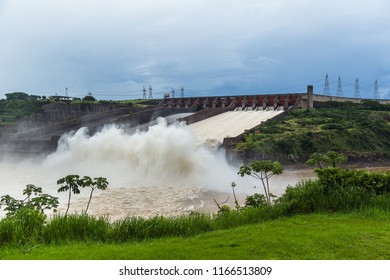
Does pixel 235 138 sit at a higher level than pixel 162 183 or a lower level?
higher

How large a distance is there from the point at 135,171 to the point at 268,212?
14.8 m

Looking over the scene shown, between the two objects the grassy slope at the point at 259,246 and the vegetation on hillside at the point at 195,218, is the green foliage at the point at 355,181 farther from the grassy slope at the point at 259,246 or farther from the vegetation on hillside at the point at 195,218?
the grassy slope at the point at 259,246

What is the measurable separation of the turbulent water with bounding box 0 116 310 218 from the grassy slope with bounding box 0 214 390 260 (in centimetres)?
721

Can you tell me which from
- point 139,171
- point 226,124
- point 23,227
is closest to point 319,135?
point 226,124

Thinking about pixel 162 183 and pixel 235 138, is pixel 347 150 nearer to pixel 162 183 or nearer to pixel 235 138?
pixel 235 138

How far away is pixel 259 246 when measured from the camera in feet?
17.6

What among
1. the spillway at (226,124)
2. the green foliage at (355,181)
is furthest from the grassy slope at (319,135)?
the green foliage at (355,181)

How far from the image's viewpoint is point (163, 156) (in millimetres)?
21203

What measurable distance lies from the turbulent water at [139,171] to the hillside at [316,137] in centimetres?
325

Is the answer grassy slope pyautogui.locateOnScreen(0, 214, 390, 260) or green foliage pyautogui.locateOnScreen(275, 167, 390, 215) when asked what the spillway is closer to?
green foliage pyautogui.locateOnScreen(275, 167, 390, 215)

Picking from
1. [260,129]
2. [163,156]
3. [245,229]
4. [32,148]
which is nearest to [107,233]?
[245,229]

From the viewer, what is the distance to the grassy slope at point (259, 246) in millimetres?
5074

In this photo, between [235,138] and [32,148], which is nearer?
[235,138]

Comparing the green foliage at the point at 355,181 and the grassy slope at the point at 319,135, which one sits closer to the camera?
the green foliage at the point at 355,181
